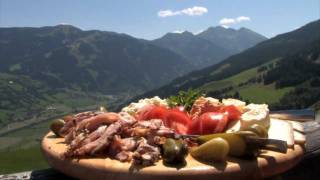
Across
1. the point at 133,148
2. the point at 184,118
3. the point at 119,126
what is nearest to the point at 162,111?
the point at 184,118

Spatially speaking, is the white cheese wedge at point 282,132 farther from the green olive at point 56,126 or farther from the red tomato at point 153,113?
the green olive at point 56,126

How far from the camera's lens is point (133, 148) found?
380cm

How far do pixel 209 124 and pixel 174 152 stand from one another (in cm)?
117

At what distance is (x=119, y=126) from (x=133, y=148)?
44cm

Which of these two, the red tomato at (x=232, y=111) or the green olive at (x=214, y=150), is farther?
the red tomato at (x=232, y=111)

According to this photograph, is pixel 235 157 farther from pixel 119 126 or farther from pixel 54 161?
pixel 54 161

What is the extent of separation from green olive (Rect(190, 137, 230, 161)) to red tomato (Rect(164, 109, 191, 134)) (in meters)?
1.05

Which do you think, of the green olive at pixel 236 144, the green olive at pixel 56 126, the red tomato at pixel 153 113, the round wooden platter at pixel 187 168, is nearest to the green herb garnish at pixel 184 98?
the red tomato at pixel 153 113

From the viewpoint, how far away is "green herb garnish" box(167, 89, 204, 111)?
19.0 ft

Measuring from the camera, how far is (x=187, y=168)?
10.8ft

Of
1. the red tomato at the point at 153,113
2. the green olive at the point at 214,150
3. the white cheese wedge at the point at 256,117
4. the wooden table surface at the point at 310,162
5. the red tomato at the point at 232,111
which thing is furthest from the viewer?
the red tomato at the point at 153,113

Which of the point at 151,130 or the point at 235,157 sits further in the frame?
the point at 151,130

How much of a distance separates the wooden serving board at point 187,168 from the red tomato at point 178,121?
1054mm

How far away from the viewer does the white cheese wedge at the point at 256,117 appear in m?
4.32
